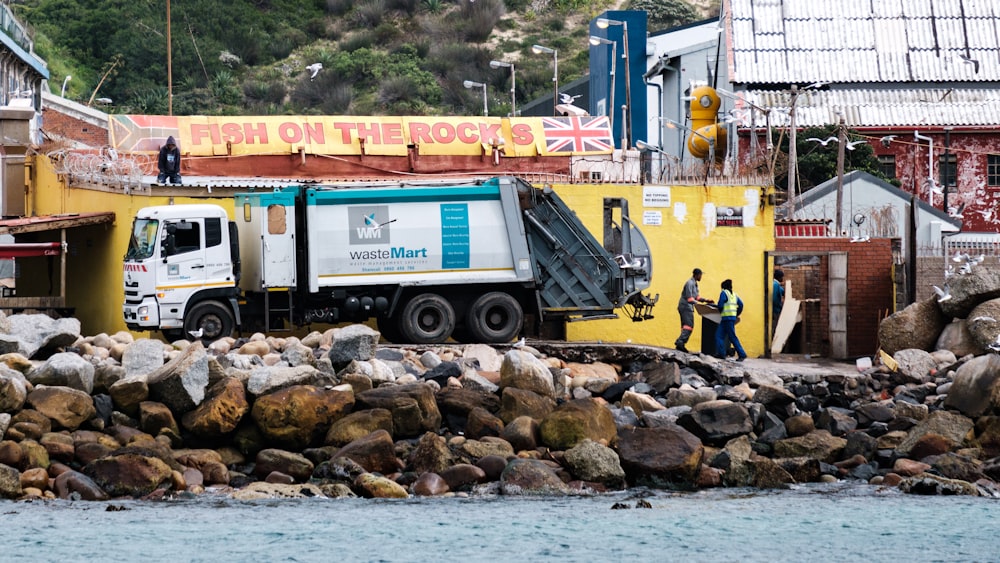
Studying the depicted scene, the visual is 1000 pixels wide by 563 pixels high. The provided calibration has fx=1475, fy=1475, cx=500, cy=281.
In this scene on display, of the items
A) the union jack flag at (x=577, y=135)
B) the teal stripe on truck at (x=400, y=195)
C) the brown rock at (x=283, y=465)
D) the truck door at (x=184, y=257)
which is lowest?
the brown rock at (x=283, y=465)

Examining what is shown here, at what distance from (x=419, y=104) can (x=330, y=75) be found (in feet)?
22.2

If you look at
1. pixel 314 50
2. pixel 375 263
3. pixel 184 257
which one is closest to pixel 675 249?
pixel 375 263

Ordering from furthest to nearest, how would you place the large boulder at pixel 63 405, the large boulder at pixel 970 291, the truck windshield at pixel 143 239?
the large boulder at pixel 970 291, the truck windshield at pixel 143 239, the large boulder at pixel 63 405

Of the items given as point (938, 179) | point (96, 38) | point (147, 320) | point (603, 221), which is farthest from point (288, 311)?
point (96, 38)

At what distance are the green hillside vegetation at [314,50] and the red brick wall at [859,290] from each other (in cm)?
5157

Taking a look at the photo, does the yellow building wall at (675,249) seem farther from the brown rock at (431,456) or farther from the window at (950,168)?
the window at (950,168)

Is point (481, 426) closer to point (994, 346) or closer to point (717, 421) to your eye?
point (717, 421)

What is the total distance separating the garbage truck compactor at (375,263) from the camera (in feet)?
78.7

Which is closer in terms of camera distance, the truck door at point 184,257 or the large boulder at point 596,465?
the large boulder at point 596,465

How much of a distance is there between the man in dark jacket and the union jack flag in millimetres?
8789

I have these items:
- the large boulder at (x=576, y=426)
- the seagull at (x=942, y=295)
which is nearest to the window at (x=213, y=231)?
the large boulder at (x=576, y=426)

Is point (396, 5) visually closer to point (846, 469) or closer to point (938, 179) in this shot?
point (938, 179)

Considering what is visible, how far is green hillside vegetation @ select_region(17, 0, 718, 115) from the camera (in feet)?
270

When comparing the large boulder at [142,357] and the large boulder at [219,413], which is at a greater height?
the large boulder at [142,357]
